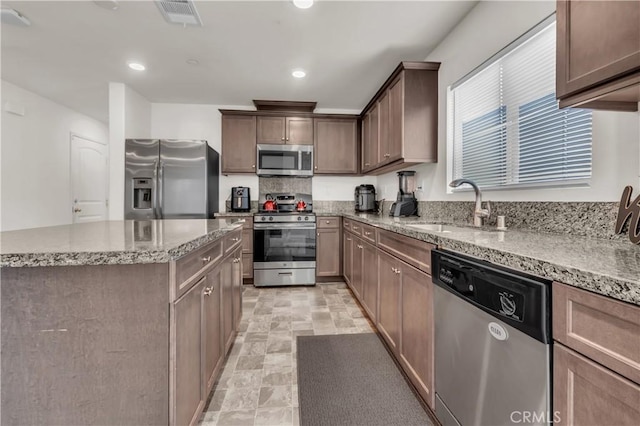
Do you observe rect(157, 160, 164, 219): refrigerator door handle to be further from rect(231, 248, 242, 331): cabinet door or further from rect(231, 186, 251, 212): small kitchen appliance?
rect(231, 248, 242, 331): cabinet door

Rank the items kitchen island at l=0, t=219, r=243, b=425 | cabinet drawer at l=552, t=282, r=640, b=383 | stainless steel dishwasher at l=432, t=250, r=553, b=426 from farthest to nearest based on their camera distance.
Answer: kitchen island at l=0, t=219, r=243, b=425 → stainless steel dishwasher at l=432, t=250, r=553, b=426 → cabinet drawer at l=552, t=282, r=640, b=383

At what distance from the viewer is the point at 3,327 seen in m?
0.92

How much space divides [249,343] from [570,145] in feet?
7.74

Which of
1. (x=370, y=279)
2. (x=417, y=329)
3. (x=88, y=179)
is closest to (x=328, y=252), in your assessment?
(x=370, y=279)

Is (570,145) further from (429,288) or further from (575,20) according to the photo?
(429,288)

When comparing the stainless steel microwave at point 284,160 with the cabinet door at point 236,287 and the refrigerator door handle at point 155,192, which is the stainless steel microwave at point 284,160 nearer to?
the refrigerator door handle at point 155,192

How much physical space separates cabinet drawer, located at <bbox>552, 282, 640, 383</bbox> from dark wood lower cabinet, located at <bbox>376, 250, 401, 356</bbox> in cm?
110

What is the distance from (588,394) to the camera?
26.0 inches

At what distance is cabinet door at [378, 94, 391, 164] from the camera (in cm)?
298

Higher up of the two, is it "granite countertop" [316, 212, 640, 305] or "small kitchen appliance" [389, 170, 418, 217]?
"small kitchen appliance" [389, 170, 418, 217]

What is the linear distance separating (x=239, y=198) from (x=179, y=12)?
2291 mm

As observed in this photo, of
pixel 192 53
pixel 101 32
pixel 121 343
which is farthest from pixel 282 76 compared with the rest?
pixel 121 343

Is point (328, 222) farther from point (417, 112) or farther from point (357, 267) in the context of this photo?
point (417, 112)

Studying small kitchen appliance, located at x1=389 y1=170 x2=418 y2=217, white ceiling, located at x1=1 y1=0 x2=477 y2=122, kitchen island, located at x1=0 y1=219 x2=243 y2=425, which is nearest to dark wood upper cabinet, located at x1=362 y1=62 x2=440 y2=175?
white ceiling, located at x1=1 y1=0 x2=477 y2=122
